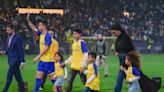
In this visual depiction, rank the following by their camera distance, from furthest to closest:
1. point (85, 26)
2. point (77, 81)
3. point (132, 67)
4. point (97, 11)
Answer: point (97, 11), point (85, 26), point (77, 81), point (132, 67)

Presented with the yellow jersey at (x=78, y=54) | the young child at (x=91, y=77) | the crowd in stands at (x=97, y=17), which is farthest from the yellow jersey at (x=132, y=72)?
the crowd in stands at (x=97, y=17)

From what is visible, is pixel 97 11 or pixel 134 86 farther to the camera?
pixel 97 11

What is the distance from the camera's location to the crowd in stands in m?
48.5

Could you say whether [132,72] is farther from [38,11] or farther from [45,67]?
[38,11]

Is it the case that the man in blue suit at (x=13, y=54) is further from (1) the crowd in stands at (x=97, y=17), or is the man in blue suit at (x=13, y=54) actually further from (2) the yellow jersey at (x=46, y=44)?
(1) the crowd in stands at (x=97, y=17)

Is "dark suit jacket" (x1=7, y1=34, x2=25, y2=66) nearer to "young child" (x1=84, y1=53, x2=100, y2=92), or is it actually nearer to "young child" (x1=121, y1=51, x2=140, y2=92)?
"young child" (x1=84, y1=53, x2=100, y2=92)

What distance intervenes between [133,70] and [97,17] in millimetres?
40265

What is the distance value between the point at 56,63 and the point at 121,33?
1.92 m

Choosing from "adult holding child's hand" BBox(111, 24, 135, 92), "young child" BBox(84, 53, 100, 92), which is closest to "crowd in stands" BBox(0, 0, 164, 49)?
"adult holding child's hand" BBox(111, 24, 135, 92)

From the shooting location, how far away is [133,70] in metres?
12.2

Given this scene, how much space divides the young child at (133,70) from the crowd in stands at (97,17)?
1279 inches

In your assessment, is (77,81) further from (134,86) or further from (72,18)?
(72,18)

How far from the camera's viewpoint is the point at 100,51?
23.4m

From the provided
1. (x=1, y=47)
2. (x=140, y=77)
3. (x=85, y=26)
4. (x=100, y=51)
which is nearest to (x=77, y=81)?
(x=100, y=51)
